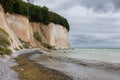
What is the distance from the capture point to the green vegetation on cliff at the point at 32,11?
67.8 meters

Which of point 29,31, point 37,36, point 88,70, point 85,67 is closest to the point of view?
point 88,70

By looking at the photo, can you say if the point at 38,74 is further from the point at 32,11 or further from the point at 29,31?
the point at 32,11

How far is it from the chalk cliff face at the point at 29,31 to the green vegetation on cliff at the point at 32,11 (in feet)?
5.42

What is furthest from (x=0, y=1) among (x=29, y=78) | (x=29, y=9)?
(x=29, y=78)

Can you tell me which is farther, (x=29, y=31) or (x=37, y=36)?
(x=37, y=36)

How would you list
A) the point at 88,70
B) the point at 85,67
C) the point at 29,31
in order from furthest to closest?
the point at 29,31 → the point at 85,67 → the point at 88,70

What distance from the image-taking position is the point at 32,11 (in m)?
92.2

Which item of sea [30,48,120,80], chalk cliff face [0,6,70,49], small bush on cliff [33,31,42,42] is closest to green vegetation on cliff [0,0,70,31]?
chalk cliff face [0,6,70,49]

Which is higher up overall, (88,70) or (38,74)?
(38,74)

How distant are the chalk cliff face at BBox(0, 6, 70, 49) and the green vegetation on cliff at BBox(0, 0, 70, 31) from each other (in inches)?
65.1

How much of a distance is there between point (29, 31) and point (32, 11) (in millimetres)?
10127

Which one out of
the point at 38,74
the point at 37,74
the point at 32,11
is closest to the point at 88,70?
the point at 38,74

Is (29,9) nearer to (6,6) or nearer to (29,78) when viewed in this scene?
(6,6)

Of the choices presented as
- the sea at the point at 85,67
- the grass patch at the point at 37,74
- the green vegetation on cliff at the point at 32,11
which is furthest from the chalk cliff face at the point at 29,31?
the grass patch at the point at 37,74
